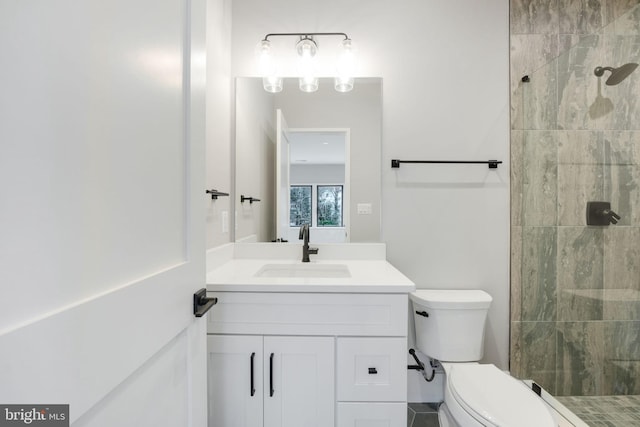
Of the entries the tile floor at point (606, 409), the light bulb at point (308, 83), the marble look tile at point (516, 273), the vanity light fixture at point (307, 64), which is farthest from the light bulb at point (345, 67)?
the tile floor at point (606, 409)

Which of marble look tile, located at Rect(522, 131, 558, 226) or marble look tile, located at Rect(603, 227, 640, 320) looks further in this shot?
marble look tile, located at Rect(522, 131, 558, 226)

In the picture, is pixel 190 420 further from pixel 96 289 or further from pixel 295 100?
pixel 295 100

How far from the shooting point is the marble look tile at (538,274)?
5.17 ft

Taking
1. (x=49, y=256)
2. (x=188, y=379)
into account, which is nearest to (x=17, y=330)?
(x=49, y=256)

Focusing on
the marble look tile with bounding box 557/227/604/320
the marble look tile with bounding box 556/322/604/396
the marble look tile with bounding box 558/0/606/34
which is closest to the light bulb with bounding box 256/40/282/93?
the marble look tile with bounding box 558/0/606/34

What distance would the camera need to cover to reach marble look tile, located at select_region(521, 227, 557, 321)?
5.17 feet

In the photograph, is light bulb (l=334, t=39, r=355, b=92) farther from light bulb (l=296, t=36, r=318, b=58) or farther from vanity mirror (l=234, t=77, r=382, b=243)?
light bulb (l=296, t=36, r=318, b=58)

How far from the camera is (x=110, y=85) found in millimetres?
463

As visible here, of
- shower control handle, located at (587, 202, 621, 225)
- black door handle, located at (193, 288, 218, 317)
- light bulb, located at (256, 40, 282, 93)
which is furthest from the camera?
light bulb, located at (256, 40, 282, 93)

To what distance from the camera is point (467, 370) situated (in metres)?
1.26

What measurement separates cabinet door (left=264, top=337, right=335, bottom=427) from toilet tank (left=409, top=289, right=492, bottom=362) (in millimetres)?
639

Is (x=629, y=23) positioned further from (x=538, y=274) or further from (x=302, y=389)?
(x=302, y=389)

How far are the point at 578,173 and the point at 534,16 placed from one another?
0.94 meters

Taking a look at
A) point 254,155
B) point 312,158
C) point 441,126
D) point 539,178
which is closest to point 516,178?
point 539,178
